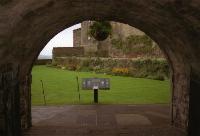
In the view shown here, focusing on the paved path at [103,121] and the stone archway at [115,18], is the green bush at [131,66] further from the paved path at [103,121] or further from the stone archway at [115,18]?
the stone archway at [115,18]

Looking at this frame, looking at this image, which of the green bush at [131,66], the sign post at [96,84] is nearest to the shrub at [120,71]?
the green bush at [131,66]

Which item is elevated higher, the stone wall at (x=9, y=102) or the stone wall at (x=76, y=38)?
the stone wall at (x=76, y=38)

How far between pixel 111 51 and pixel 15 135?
1237 inches

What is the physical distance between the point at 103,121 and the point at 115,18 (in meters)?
3.43

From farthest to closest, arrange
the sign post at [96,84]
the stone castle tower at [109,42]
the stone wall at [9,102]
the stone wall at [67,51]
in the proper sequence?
1. the stone wall at [67,51]
2. the stone castle tower at [109,42]
3. the sign post at [96,84]
4. the stone wall at [9,102]

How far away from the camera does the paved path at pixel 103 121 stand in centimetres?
1082

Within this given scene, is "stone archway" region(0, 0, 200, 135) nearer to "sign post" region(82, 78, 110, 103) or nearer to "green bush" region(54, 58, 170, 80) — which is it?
"sign post" region(82, 78, 110, 103)

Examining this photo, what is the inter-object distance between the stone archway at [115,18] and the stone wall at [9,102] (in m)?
0.02

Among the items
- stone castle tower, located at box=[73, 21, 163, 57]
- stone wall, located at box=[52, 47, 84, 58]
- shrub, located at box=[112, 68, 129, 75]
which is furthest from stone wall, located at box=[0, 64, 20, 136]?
stone wall, located at box=[52, 47, 84, 58]

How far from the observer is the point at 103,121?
12344 millimetres

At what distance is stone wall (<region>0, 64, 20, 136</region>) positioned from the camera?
26.8ft

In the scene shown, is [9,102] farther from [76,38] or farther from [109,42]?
[76,38]

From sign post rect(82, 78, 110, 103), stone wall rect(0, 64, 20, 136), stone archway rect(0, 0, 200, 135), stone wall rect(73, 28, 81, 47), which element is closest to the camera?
stone archway rect(0, 0, 200, 135)

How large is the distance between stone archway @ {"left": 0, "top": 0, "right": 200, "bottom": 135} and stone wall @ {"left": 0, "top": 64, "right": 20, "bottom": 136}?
2cm
